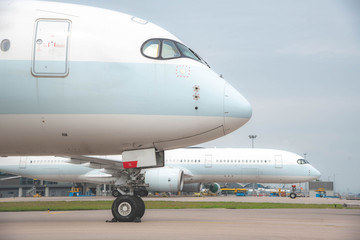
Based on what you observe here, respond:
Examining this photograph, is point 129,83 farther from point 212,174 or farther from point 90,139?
point 212,174

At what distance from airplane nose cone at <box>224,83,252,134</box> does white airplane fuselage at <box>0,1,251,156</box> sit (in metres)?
0.02

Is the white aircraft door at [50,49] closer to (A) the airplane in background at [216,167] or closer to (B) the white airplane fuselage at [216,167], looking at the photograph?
(A) the airplane in background at [216,167]

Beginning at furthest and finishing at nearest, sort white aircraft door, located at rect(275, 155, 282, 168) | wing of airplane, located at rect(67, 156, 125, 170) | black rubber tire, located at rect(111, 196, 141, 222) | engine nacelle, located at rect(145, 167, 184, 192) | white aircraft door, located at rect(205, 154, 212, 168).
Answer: white aircraft door, located at rect(205, 154, 212, 168), white aircraft door, located at rect(275, 155, 282, 168), wing of airplane, located at rect(67, 156, 125, 170), engine nacelle, located at rect(145, 167, 184, 192), black rubber tire, located at rect(111, 196, 141, 222)

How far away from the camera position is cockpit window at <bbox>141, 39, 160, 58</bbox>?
9.16 m

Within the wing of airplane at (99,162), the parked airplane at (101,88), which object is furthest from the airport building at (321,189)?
the parked airplane at (101,88)

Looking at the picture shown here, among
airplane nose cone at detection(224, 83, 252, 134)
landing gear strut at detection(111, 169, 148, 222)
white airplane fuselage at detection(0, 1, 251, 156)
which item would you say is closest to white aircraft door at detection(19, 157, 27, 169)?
white airplane fuselage at detection(0, 1, 251, 156)

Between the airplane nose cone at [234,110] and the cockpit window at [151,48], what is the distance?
168 cm

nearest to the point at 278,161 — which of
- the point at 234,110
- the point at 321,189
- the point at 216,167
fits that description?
the point at 216,167

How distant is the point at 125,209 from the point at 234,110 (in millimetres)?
3217

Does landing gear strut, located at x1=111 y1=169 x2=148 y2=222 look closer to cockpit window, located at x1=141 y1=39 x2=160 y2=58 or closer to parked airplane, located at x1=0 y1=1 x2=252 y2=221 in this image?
parked airplane, located at x1=0 y1=1 x2=252 y2=221

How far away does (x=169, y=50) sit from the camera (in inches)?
368

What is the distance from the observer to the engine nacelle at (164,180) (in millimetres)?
25561

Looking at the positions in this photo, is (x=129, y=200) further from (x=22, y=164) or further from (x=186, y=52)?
(x=22, y=164)

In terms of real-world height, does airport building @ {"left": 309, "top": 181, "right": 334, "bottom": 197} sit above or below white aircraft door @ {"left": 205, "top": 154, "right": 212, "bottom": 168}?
below
